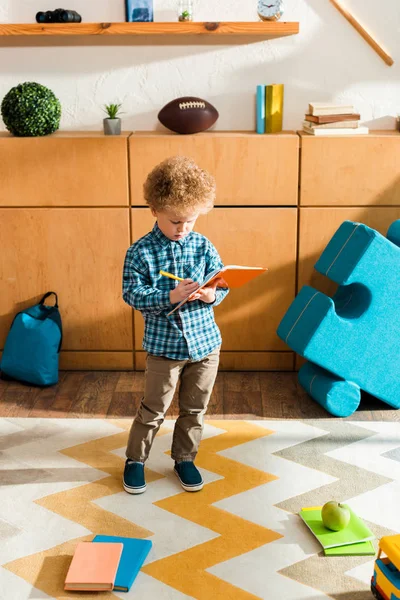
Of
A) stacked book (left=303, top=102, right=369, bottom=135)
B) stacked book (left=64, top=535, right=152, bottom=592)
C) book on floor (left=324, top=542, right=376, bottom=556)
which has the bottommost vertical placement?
book on floor (left=324, top=542, right=376, bottom=556)

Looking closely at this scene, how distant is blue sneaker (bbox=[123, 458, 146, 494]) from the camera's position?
2516 millimetres

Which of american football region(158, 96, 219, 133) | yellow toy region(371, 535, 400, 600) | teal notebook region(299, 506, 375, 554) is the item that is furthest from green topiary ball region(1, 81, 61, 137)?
yellow toy region(371, 535, 400, 600)

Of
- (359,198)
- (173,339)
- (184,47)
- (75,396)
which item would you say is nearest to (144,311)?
(173,339)

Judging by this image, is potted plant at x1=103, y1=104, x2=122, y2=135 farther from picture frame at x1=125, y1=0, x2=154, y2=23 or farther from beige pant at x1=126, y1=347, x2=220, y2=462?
beige pant at x1=126, y1=347, x2=220, y2=462

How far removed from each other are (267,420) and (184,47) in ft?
5.83

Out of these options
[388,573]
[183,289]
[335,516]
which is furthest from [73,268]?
[388,573]

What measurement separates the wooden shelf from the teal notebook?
211 cm

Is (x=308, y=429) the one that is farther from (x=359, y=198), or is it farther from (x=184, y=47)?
(x=184, y=47)

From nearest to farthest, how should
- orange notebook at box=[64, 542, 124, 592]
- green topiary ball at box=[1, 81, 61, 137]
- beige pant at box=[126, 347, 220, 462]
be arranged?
orange notebook at box=[64, 542, 124, 592] < beige pant at box=[126, 347, 220, 462] < green topiary ball at box=[1, 81, 61, 137]

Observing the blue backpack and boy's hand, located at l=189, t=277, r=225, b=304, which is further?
the blue backpack

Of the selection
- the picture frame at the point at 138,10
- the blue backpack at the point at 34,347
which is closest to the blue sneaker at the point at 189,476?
the blue backpack at the point at 34,347

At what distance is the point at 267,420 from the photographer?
10.1 feet

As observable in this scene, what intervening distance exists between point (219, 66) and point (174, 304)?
1.69 meters

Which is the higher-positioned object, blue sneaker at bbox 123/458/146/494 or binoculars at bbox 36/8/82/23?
binoculars at bbox 36/8/82/23
